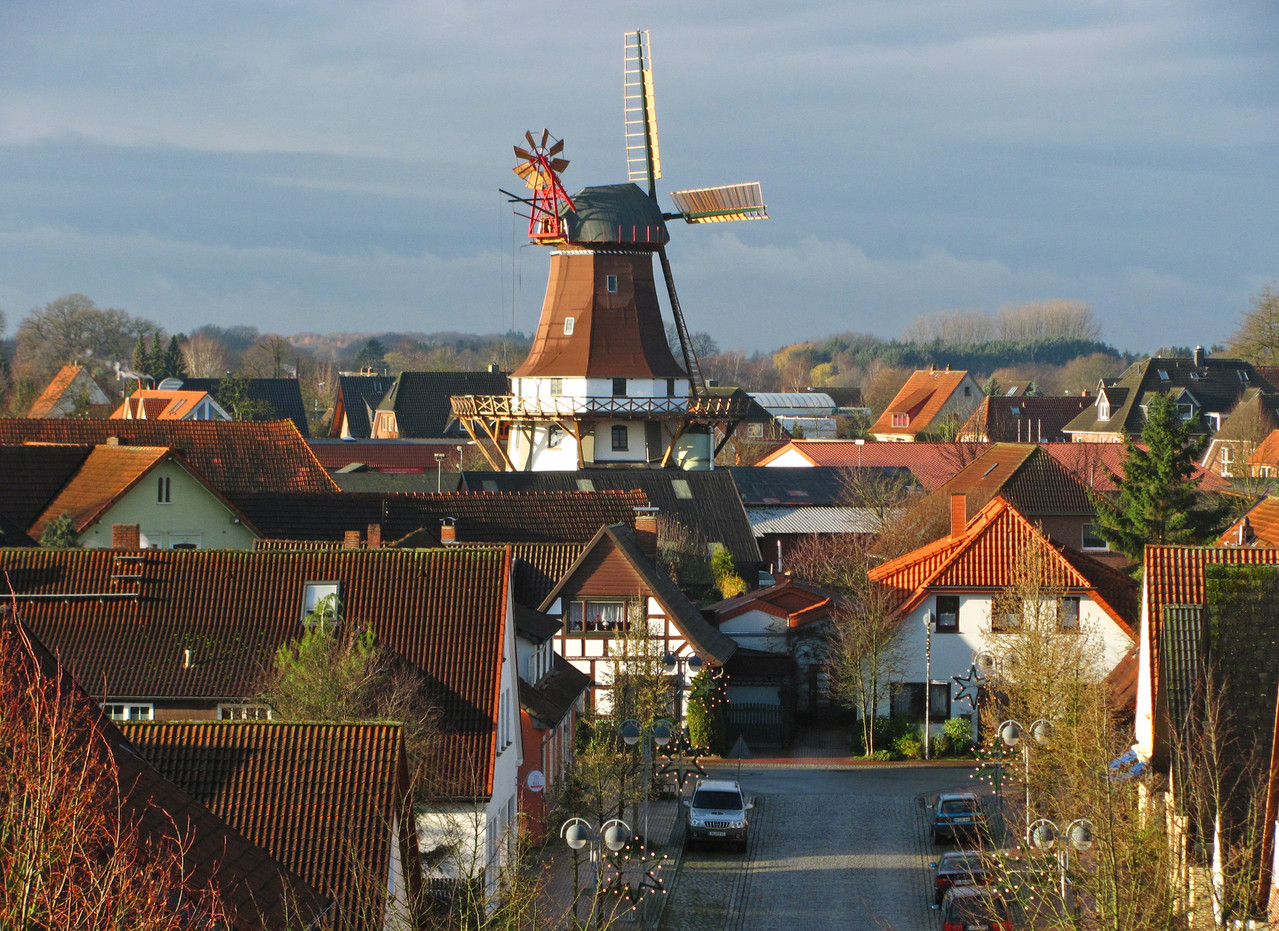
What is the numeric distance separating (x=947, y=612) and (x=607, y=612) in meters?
9.11

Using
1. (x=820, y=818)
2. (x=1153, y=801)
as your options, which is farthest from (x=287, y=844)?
(x=820, y=818)

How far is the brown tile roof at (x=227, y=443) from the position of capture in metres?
54.8

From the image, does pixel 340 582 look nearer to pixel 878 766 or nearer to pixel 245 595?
pixel 245 595

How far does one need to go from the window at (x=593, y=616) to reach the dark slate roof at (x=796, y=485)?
106 feet

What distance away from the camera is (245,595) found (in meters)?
30.6

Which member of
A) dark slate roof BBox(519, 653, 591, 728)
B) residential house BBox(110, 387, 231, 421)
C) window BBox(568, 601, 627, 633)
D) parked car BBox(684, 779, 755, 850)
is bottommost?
parked car BBox(684, 779, 755, 850)

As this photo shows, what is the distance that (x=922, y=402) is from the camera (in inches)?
5792

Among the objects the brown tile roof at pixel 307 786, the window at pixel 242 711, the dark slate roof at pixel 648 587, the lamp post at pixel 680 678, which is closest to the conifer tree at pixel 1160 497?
the dark slate roof at pixel 648 587

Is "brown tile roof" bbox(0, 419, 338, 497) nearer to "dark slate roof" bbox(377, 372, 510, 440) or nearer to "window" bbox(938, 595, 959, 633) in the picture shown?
"window" bbox(938, 595, 959, 633)

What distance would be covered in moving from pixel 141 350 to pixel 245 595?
122985 mm

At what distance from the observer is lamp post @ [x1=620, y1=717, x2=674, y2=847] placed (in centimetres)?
2492

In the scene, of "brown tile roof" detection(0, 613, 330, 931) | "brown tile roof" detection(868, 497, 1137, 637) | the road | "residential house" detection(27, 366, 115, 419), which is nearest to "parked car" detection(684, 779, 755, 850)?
the road

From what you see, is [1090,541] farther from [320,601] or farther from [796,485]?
[320,601]

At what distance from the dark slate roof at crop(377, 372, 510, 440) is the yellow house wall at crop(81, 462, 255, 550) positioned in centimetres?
6940
